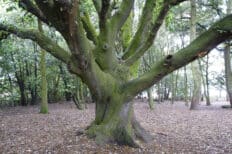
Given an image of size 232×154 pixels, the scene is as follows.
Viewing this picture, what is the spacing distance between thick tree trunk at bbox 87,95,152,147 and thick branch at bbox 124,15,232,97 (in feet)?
1.51

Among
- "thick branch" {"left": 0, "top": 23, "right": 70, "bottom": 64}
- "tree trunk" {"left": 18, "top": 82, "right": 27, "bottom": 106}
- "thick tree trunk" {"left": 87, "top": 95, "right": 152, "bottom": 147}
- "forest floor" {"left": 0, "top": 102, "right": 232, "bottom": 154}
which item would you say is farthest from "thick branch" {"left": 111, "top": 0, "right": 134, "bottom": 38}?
"tree trunk" {"left": 18, "top": 82, "right": 27, "bottom": 106}

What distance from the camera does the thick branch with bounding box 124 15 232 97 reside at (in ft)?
→ 18.4

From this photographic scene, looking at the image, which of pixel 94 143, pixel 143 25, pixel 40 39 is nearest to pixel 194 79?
pixel 143 25

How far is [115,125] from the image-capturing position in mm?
6945

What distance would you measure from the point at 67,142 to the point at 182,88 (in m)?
26.3

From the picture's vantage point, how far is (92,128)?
708cm

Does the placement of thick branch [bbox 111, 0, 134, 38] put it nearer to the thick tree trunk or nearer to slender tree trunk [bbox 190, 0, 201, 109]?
the thick tree trunk

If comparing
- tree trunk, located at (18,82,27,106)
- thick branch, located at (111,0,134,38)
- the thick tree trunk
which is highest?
thick branch, located at (111,0,134,38)

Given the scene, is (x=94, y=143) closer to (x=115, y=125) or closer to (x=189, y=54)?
Result: (x=115, y=125)

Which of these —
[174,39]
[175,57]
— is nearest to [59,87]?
[174,39]

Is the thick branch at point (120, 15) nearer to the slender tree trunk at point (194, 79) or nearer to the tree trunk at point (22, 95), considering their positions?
the slender tree trunk at point (194, 79)

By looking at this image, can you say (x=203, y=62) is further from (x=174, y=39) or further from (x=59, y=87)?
(x=59, y=87)

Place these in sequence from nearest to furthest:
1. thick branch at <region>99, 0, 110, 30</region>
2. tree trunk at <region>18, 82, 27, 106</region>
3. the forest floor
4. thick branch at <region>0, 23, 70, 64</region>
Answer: thick branch at <region>99, 0, 110, 30</region>, the forest floor, thick branch at <region>0, 23, 70, 64</region>, tree trunk at <region>18, 82, 27, 106</region>

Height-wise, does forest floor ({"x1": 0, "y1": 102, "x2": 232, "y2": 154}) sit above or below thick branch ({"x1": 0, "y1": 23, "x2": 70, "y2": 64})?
below
